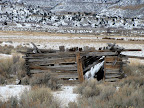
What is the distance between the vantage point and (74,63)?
29.0ft

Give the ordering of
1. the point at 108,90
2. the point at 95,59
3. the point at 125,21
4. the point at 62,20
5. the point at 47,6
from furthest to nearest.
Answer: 1. the point at 47,6
2. the point at 62,20
3. the point at 125,21
4. the point at 95,59
5. the point at 108,90

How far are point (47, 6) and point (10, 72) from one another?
18465 cm

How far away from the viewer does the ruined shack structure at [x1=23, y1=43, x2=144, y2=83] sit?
8.39 m

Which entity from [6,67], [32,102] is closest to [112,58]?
[32,102]

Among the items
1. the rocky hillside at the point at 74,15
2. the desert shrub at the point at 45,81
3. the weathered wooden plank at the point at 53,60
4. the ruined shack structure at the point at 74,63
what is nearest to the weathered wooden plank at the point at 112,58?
the ruined shack structure at the point at 74,63

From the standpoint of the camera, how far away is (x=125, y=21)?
96.1 metres

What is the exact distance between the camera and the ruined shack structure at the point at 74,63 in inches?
330

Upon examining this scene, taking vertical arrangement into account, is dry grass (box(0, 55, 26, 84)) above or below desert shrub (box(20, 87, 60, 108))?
below

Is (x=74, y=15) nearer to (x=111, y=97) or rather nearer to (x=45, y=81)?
(x=45, y=81)

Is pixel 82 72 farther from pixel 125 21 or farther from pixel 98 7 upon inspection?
pixel 98 7

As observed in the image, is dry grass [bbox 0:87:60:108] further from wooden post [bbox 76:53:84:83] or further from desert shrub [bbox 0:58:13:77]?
desert shrub [bbox 0:58:13:77]

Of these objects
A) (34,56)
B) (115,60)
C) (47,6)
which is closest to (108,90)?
(115,60)

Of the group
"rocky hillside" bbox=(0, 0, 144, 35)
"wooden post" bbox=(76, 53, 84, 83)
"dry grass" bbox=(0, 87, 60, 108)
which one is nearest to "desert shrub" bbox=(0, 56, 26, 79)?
"wooden post" bbox=(76, 53, 84, 83)

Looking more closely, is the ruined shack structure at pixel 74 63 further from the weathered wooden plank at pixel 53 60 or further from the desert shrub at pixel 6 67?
the desert shrub at pixel 6 67
